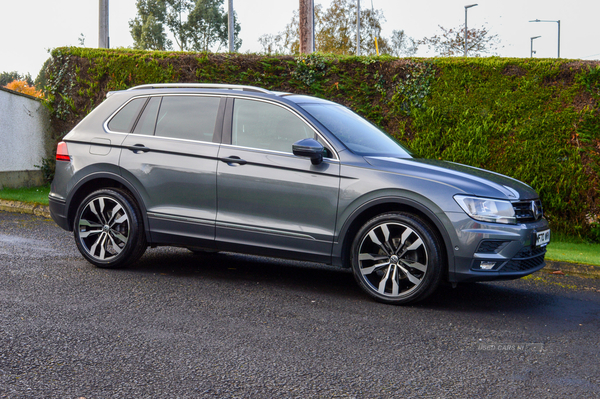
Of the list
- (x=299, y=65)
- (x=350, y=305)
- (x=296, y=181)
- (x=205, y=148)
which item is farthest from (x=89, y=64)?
(x=350, y=305)

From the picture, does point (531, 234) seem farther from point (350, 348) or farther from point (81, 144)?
point (81, 144)

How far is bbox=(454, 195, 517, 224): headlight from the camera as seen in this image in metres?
4.83

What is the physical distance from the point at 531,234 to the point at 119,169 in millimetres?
3997

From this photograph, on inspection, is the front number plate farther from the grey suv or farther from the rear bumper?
the rear bumper

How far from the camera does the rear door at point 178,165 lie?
18.7 ft

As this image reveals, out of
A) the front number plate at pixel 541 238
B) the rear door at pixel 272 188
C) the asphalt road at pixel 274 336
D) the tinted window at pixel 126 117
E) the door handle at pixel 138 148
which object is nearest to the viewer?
the asphalt road at pixel 274 336

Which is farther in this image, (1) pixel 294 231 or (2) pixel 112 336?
(1) pixel 294 231

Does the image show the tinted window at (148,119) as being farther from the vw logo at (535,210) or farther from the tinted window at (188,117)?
the vw logo at (535,210)

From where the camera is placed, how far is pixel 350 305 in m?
5.12

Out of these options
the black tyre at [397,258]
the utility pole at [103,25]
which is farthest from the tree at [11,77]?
the black tyre at [397,258]

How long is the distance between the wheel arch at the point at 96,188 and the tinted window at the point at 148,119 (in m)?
0.53

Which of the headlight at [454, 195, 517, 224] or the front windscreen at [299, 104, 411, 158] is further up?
the front windscreen at [299, 104, 411, 158]

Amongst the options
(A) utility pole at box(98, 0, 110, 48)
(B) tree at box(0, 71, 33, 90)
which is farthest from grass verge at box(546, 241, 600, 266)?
(B) tree at box(0, 71, 33, 90)

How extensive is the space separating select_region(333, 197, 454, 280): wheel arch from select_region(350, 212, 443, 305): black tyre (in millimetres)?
63
